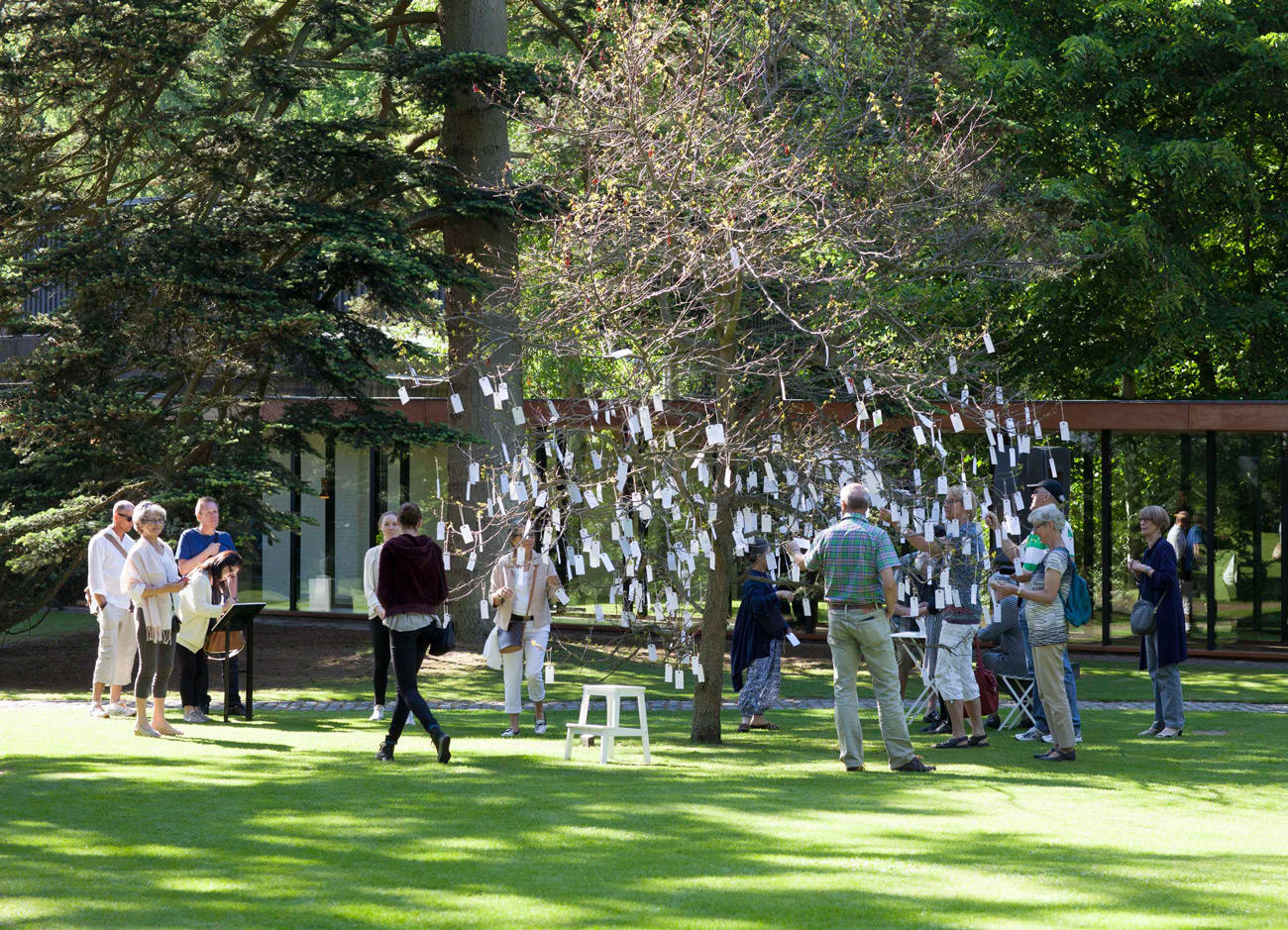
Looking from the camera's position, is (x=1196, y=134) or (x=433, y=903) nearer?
(x=433, y=903)

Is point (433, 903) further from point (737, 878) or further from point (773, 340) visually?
point (773, 340)

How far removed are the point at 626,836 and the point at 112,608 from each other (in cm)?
663

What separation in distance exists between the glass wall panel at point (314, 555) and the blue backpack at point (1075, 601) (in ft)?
51.7

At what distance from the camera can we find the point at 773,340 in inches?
583

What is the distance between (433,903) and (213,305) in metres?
12.3

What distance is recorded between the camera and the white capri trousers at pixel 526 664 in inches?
446

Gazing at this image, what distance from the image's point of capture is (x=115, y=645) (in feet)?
40.5

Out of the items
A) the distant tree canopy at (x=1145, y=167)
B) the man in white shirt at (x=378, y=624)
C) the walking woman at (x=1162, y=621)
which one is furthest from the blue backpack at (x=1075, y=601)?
the distant tree canopy at (x=1145, y=167)

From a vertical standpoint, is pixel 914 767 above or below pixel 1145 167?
below

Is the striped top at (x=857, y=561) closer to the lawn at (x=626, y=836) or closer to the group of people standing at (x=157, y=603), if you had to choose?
the lawn at (x=626, y=836)

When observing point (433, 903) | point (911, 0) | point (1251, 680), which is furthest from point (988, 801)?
point (911, 0)

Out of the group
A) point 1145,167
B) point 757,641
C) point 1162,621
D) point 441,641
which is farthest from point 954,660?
point 1145,167

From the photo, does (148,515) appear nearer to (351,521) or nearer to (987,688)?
(987,688)

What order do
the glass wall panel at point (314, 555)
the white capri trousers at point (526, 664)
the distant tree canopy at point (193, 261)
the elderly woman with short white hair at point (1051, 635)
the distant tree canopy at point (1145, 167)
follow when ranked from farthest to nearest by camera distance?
the glass wall panel at point (314, 555)
the distant tree canopy at point (1145, 167)
the distant tree canopy at point (193, 261)
the white capri trousers at point (526, 664)
the elderly woman with short white hair at point (1051, 635)
